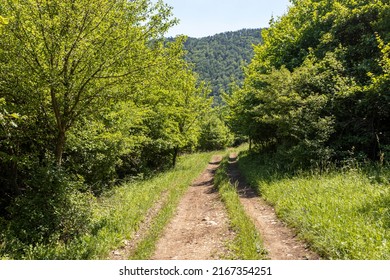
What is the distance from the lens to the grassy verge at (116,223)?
6.60m

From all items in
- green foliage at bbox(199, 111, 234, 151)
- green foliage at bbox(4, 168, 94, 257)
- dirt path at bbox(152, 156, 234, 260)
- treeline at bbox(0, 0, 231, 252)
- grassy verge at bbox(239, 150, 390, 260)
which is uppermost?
treeline at bbox(0, 0, 231, 252)

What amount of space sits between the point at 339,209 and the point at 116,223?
18.8 feet

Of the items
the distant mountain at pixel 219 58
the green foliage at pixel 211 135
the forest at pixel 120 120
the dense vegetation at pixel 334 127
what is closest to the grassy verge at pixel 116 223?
the forest at pixel 120 120

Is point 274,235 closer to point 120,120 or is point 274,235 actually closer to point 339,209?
point 339,209

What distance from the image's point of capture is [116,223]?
8367 mm

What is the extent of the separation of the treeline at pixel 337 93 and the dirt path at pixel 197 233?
4557 mm

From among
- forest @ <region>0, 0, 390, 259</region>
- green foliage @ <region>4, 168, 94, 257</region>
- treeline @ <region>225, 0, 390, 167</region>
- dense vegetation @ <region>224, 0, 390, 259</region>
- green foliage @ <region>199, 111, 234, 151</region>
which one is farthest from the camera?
green foliage @ <region>199, 111, 234, 151</region>

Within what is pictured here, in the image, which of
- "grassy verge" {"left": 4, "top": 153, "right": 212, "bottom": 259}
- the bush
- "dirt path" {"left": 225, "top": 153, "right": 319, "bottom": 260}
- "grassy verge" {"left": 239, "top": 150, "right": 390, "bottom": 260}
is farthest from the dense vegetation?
the bush

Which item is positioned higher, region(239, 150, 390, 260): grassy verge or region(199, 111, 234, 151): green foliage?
region(239, 150, 390, 260): grassy verge

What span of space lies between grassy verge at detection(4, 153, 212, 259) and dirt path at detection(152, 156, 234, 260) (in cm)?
34

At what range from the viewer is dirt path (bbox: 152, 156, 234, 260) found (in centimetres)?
656

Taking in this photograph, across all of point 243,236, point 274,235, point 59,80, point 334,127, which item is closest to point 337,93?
point 334,127

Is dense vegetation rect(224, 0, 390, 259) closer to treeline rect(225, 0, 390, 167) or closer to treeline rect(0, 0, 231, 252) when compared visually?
treeline rect(225, 0, 390, 167)

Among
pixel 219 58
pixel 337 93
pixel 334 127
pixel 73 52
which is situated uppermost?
pixel 219 58
